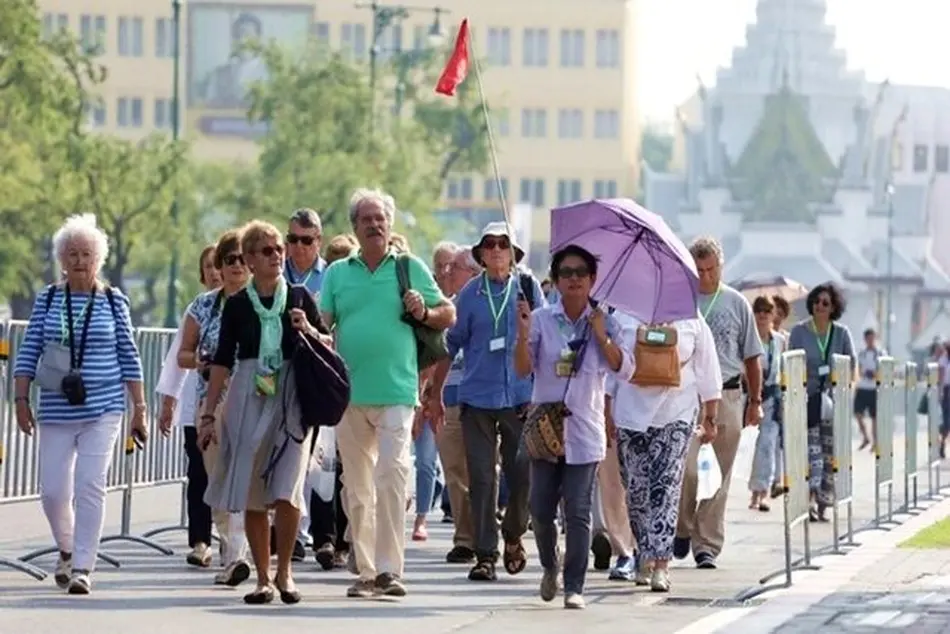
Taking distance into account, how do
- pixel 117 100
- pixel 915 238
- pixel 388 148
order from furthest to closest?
pixel 915 238, pixel 117 100, pixel 388 148

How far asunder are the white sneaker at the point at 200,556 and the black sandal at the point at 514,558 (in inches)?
63.6

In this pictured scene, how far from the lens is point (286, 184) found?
78.4 metres

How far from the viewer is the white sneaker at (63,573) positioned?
1558cm

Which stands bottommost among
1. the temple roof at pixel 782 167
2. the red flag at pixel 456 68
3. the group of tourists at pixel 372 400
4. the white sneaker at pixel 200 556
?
the white sneaker at pixel 200 556

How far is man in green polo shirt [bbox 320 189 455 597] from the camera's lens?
15.4m

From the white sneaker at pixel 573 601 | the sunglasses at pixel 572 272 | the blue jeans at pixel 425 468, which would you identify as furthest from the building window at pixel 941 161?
the white sneaker at pixel 573 601

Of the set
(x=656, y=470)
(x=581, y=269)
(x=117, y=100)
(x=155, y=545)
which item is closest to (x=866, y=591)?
(x=656, y=470)

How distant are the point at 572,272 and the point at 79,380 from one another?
2374mm

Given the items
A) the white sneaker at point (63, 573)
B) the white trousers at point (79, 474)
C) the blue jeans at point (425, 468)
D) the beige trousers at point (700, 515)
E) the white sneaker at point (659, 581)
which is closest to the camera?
Answer: the white trousers at point (79, 474)

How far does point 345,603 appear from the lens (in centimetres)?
1504

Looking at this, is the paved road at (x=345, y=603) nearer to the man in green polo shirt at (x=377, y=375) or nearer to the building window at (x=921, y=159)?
the man in green polo shirt at (x=377, y=375)

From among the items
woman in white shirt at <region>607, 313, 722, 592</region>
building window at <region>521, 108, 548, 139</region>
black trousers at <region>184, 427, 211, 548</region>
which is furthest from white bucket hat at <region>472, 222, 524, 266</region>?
building window at <region>521, 108, 548, 139</region>

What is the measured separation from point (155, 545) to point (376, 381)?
3.71 meters

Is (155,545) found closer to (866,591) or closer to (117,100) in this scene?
(866,591)
